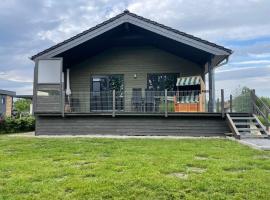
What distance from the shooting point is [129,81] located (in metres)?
14.4

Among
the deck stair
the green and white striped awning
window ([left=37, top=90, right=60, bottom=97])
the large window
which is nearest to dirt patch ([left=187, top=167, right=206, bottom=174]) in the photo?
the deck stair

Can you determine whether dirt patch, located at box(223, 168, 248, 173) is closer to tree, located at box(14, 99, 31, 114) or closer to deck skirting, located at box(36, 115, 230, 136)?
deck skirting, located at box(36, 115, 230, 136)

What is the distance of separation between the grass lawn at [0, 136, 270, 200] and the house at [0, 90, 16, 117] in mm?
26142

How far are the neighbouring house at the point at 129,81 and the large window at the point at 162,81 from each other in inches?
1.7

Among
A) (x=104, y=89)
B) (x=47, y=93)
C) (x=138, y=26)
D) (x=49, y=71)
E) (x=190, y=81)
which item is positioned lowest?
(x=47, y=93)

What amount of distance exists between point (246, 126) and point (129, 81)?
546 cm

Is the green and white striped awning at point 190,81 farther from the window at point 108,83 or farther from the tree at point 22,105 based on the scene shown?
the tree at point 22,105

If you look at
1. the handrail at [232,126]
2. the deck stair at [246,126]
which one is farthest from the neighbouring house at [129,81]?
the deck stair at [246,126]

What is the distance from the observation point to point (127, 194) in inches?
152

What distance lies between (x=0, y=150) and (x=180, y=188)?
513 centimetres

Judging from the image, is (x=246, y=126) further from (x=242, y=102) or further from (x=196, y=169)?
(x=196, y=169)

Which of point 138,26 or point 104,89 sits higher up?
point 138,26

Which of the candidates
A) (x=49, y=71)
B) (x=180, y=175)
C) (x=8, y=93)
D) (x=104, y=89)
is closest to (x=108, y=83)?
(x=104, y=89)

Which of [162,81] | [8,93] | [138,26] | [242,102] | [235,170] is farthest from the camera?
[8,93]
